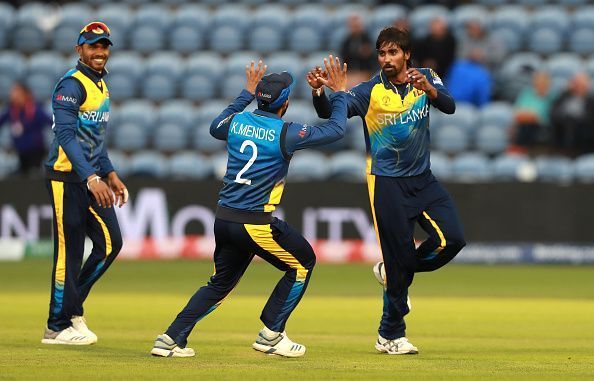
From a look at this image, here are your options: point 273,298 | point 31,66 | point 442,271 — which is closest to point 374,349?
point 273,298

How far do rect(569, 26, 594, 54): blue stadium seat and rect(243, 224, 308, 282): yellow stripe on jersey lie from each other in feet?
A: 39.1

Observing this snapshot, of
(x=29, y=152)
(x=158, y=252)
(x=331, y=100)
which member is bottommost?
(x=158, y=252)

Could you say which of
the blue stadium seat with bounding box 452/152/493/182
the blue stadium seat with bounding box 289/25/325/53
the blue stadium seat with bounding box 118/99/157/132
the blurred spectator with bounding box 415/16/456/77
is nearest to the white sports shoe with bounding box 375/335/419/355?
the blue stadium seat with bounding box 452/152/493/182

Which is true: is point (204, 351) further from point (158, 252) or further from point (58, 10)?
point (58, 10)

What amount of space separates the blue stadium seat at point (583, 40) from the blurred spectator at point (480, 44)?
1277 mm

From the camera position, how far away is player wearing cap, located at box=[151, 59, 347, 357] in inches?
299

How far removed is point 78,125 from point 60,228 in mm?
736

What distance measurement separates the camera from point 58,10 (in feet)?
66.3

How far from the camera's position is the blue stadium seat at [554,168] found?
16.3 metres

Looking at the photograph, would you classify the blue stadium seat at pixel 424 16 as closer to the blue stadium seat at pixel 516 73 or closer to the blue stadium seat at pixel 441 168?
the blue stadium seat at pixel 516 73

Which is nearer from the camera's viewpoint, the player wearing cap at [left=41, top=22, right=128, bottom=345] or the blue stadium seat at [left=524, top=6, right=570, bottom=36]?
the player wearing cap at [left=41, top=22, right=128, bottom=345]

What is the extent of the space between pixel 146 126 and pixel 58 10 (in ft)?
11.9

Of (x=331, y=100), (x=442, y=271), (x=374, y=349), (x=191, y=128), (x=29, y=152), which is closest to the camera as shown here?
(x=331, y=100)

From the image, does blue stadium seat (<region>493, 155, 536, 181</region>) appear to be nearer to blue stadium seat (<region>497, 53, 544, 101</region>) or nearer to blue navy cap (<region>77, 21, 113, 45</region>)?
blue stadium seat (<region>497, 53, 544, 101</region>)
